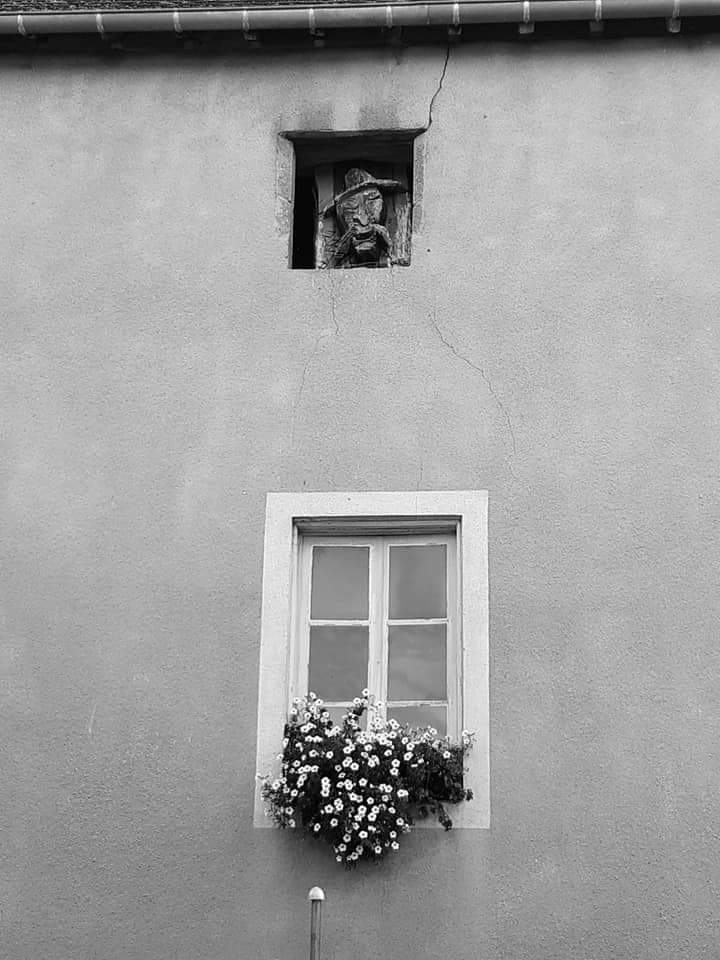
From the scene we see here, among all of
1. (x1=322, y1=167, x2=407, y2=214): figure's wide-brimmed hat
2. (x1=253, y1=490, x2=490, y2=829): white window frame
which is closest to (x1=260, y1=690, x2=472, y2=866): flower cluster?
(x1=253, y1=490, x2=490, y2=829): white window frame

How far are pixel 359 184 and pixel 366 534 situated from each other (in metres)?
2.03

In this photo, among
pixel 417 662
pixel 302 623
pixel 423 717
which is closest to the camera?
pixel 423 717

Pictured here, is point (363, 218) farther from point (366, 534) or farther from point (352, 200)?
point (366, 534)

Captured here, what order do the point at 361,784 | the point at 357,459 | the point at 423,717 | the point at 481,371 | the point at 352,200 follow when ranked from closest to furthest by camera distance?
the point at 361,784
the point at 423,717
the point at 357,459
the point at 481,371
the point at 352,200

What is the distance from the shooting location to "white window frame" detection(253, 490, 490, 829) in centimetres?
773

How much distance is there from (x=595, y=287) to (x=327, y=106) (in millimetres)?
1832

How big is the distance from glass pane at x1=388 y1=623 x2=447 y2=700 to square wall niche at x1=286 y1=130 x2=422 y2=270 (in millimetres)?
2036

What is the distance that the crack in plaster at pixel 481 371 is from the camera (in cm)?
833

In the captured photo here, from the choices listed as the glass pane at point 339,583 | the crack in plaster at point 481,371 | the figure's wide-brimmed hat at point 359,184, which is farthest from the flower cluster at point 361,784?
the figure's wide-brimmed hat at point 359,184

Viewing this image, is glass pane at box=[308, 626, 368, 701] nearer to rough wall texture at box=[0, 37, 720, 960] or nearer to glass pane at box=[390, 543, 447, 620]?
glass pane at box=[390, 543, 447, 620]

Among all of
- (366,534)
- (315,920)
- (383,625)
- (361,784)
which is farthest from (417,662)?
(315,920)

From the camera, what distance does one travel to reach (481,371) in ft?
27.7

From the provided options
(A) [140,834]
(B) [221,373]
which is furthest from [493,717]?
(B) [221,373]

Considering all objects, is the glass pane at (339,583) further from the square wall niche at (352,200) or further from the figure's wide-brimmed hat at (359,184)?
the figure's wide-brimmed hat at (359,184)
